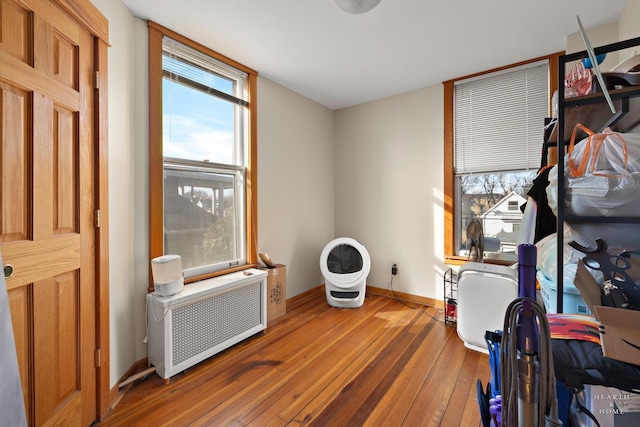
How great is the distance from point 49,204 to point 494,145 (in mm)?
3541

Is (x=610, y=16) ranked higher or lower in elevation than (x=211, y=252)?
higher

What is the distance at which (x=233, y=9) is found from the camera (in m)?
1.91

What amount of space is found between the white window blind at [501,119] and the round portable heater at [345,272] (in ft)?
4.86

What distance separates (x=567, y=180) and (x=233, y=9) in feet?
7.35

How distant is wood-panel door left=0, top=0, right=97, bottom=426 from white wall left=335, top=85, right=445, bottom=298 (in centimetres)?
290

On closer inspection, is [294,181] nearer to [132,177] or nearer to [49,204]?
[132,177]

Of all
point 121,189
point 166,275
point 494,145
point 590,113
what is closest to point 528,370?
point 590,113

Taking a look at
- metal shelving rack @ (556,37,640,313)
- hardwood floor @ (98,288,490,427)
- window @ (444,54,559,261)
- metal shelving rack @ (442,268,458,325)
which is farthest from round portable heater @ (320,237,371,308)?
metal shelving rack @ (556,37,640,313)

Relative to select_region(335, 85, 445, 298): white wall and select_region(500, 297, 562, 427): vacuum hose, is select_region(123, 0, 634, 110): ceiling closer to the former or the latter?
select_region(335, 85, 445, 298): white wall

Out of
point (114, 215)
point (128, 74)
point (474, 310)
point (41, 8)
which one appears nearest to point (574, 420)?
point (474, 310)

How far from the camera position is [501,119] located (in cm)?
283

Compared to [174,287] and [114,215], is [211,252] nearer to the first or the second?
[174,287]

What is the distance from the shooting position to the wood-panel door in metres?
1.13

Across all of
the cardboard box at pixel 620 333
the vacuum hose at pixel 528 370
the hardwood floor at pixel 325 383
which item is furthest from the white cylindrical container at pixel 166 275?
the cardboard box at pixel 620 333
